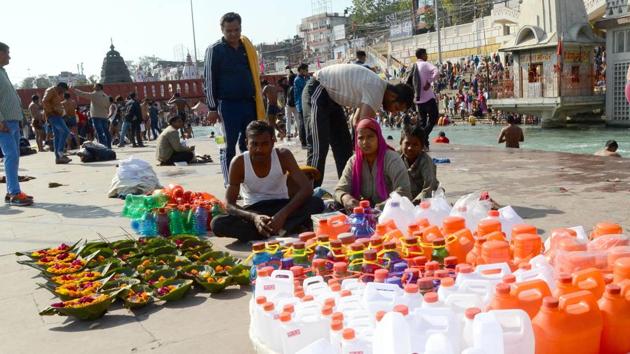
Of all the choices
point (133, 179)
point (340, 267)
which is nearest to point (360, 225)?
point (340, 267)

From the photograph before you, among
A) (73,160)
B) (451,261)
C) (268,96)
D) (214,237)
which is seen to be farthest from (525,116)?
(451,261)

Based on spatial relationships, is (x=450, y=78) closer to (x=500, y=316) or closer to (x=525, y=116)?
(x=525, y=116)

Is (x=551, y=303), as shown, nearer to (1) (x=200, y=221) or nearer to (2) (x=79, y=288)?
(2) (x=79, y=288)

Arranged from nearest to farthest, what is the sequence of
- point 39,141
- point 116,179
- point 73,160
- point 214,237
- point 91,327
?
point 91,327, point 214,237, point 116,179, point 73,160, point 39,141

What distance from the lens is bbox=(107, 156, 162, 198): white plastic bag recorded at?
24.0 ft

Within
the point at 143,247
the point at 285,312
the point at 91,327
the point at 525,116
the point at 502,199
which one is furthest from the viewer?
the point at 525,116

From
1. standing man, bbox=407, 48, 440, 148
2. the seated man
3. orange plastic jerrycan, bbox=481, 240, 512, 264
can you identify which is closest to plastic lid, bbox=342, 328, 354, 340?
orange plastic jerrycan, bbox=481, 240, 512, 264

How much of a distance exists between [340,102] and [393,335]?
13.4 ft

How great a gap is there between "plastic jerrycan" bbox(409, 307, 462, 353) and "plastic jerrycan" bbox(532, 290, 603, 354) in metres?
0.26

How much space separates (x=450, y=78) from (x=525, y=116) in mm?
11689

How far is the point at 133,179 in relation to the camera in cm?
739

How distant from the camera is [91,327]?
125 inches

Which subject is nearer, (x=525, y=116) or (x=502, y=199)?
(x=502, y=199)

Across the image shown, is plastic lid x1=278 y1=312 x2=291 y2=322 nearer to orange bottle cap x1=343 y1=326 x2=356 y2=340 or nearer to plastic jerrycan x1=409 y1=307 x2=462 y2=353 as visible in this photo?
orange bottle cap x1=343 y1=326 x2=356 y2=340
